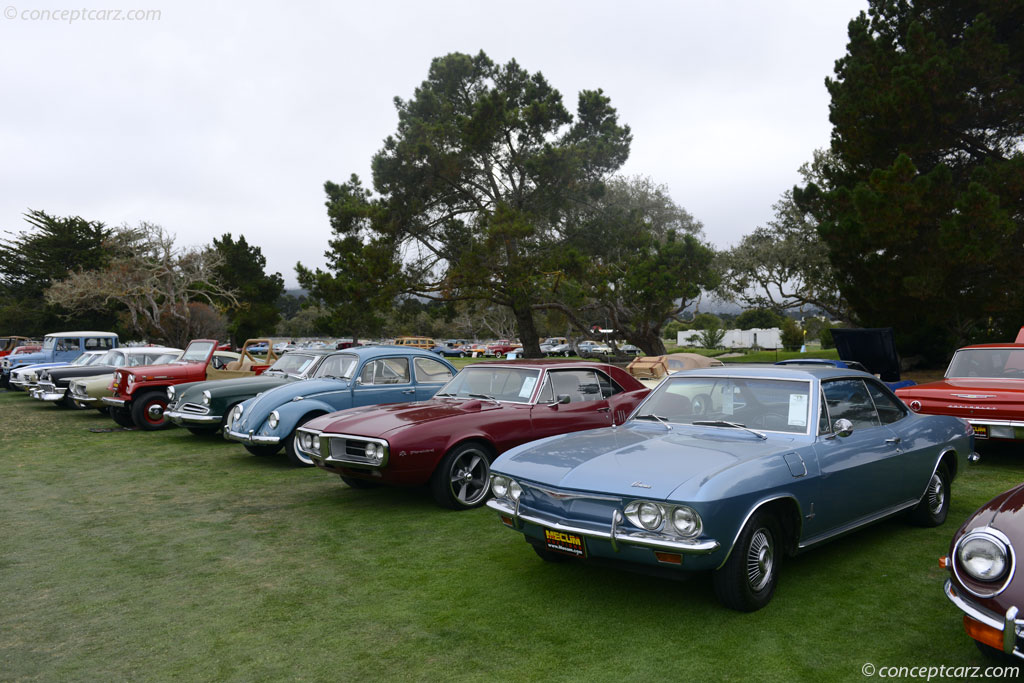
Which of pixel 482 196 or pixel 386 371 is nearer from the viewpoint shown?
pixel 386 371

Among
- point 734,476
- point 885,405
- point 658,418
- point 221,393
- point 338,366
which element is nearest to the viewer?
point 734,476

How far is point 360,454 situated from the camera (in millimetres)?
6590

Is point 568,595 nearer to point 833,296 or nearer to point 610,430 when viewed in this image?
point 610,430

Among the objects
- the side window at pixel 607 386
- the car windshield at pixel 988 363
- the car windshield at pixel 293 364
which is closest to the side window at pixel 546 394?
the side window at pixel 607 386

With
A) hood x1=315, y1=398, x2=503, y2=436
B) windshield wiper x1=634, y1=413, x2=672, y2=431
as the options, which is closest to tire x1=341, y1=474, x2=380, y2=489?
hood x1=315, y1=398, x2=503, y2=436

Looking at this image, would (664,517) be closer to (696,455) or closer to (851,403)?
(696,455)

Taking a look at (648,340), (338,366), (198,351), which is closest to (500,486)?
(338,366)

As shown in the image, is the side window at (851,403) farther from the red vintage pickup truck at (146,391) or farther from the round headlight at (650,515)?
the red vintage pickup truck at (146,391)

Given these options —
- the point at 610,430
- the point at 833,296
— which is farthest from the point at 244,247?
the point at 610,430

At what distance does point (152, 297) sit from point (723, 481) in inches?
1541

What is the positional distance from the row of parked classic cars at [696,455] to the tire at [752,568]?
1 cm

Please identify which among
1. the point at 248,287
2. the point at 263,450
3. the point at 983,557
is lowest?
the point at 263,450

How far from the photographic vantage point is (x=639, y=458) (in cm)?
435

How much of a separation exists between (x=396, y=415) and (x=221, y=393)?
527cm
